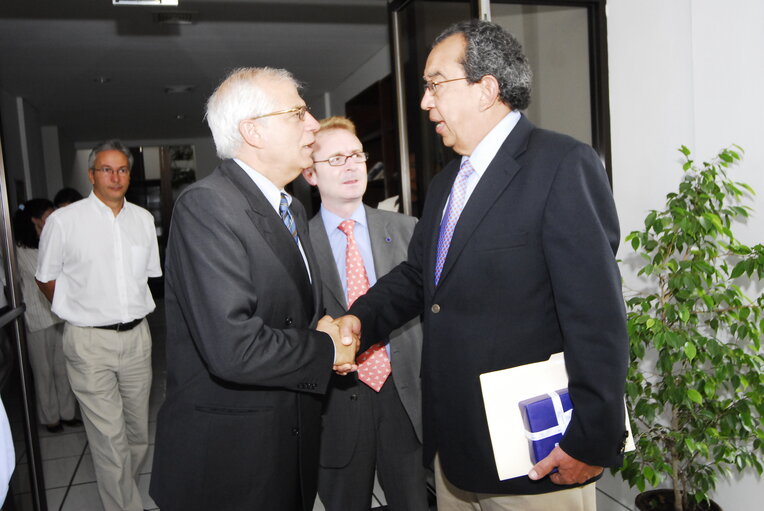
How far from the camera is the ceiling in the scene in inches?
223

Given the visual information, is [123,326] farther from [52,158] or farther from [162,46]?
[52,158]

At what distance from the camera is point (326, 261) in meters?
2.35

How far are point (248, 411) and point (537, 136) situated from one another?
1026 mm

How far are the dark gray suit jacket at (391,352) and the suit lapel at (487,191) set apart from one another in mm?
784

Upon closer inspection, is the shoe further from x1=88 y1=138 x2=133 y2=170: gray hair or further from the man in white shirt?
x1=88 y1=138 x2=133 y2=170: gray hair

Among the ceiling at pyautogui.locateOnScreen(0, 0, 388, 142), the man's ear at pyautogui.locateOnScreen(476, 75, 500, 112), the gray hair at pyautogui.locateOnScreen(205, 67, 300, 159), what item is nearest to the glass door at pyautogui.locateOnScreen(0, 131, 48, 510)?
the gray hair at pyautogui.locateOnScreen(205, 67, 300, 159)

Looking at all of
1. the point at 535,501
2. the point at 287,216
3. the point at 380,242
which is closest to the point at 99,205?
the point at 380,242

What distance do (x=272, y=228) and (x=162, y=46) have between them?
5.95 meters

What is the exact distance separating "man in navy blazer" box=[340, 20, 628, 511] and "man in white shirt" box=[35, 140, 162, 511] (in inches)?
85.0

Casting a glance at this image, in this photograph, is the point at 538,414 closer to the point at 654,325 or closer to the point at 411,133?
the point at 654,325

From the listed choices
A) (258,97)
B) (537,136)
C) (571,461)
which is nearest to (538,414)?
(571,461)

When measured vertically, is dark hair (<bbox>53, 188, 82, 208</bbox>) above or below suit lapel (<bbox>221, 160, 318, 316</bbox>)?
above

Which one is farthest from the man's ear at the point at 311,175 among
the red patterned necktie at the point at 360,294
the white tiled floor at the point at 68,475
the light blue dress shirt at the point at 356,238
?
the white tiled floor at the point at 68,475

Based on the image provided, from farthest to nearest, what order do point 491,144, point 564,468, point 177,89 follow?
point 177,89 → point 491,144 → point 564,468
